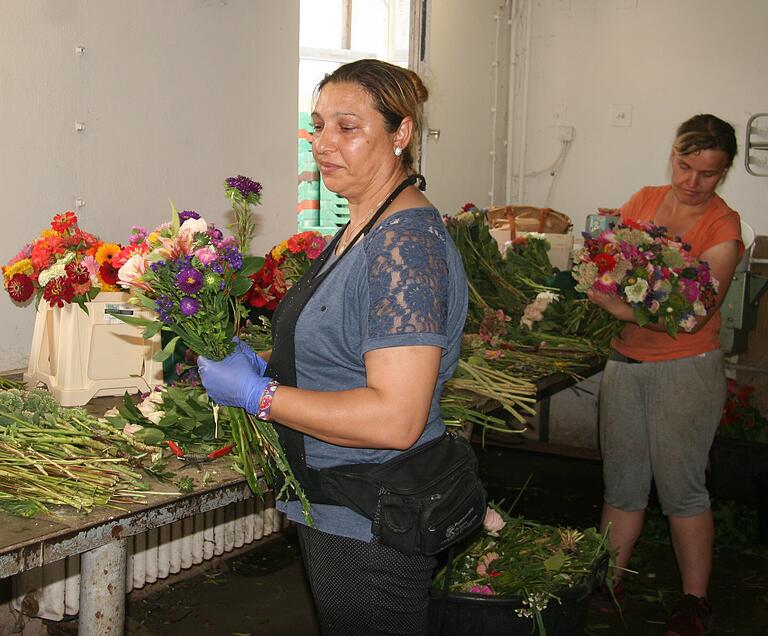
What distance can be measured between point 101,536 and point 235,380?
447 millimetres

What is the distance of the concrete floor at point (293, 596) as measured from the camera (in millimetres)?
3645

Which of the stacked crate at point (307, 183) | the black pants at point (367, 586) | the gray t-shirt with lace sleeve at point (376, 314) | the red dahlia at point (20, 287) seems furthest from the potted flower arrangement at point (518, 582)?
the stacked crate at point (307, 183)

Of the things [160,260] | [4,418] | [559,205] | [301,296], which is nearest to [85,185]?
[4,418]

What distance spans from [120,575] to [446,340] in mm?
1005

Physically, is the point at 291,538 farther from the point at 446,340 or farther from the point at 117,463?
the point at 446,340

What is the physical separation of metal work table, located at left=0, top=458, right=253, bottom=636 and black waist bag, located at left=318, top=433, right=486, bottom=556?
0.43m

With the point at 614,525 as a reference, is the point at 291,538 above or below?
below

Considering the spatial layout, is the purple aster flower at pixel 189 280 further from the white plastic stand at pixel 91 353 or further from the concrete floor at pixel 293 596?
the concrete floor at pixel 293 596

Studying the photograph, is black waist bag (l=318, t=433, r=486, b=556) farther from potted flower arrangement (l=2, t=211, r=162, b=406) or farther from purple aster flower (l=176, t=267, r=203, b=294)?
potted flower arrangement (l=2, t=211, r=162, b=406)

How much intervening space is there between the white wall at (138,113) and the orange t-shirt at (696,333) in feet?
6.07

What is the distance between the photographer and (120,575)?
209 cm

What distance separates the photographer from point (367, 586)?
183 cm

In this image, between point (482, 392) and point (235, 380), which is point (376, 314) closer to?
point (235, 380)

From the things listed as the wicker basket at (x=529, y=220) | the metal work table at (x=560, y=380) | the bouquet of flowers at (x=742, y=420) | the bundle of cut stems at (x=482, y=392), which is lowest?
the bouquet of flowers at (x=742, y=420)
